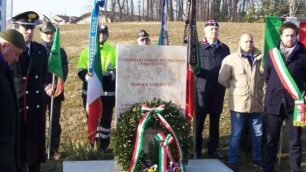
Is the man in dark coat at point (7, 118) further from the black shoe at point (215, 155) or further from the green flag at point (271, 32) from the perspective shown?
the green flag at point (271, 32)

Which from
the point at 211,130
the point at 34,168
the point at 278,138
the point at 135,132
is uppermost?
the point at 135,132

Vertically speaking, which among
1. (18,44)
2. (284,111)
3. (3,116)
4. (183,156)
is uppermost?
(18,44)

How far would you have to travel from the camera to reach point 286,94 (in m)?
5.62

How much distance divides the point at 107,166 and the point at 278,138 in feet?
7.03

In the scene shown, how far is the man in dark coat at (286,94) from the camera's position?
5555mm

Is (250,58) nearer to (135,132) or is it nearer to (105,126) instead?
(135,132)

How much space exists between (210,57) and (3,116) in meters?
3.84

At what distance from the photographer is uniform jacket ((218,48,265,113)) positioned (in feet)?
19.5

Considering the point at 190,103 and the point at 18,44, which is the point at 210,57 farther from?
the point at 18,44

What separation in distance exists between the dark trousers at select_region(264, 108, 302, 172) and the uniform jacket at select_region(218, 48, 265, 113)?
30cm

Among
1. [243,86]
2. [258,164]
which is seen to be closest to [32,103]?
[243,86]

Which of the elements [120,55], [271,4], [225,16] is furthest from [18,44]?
[225,16]

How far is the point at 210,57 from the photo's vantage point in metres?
6.41

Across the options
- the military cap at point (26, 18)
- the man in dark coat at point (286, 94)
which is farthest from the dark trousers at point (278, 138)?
the military cap at point (26, 18)
